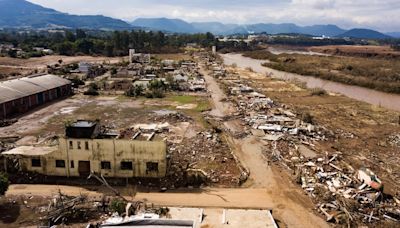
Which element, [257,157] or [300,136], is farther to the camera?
[300,136]

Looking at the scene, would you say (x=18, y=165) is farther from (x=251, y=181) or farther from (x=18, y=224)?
(x=251, y=181)

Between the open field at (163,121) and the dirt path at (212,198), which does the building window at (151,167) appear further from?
the dirt path at (212,198)

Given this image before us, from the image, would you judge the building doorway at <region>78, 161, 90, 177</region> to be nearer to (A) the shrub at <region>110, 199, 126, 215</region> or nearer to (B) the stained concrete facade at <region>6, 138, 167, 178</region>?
(B) the stained concrete facade at <region>6, 138, 167, 178</region>

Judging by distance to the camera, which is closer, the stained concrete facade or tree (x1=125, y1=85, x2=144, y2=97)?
the stained concrete facade

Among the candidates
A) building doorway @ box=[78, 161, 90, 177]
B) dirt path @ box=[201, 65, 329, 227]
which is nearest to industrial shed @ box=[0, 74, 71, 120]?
building doorway @ box=[78, 161, 90, 177]

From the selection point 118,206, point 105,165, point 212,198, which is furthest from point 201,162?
Answer: point 118,206

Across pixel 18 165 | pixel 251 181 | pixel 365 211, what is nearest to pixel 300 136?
pixel 251 181
